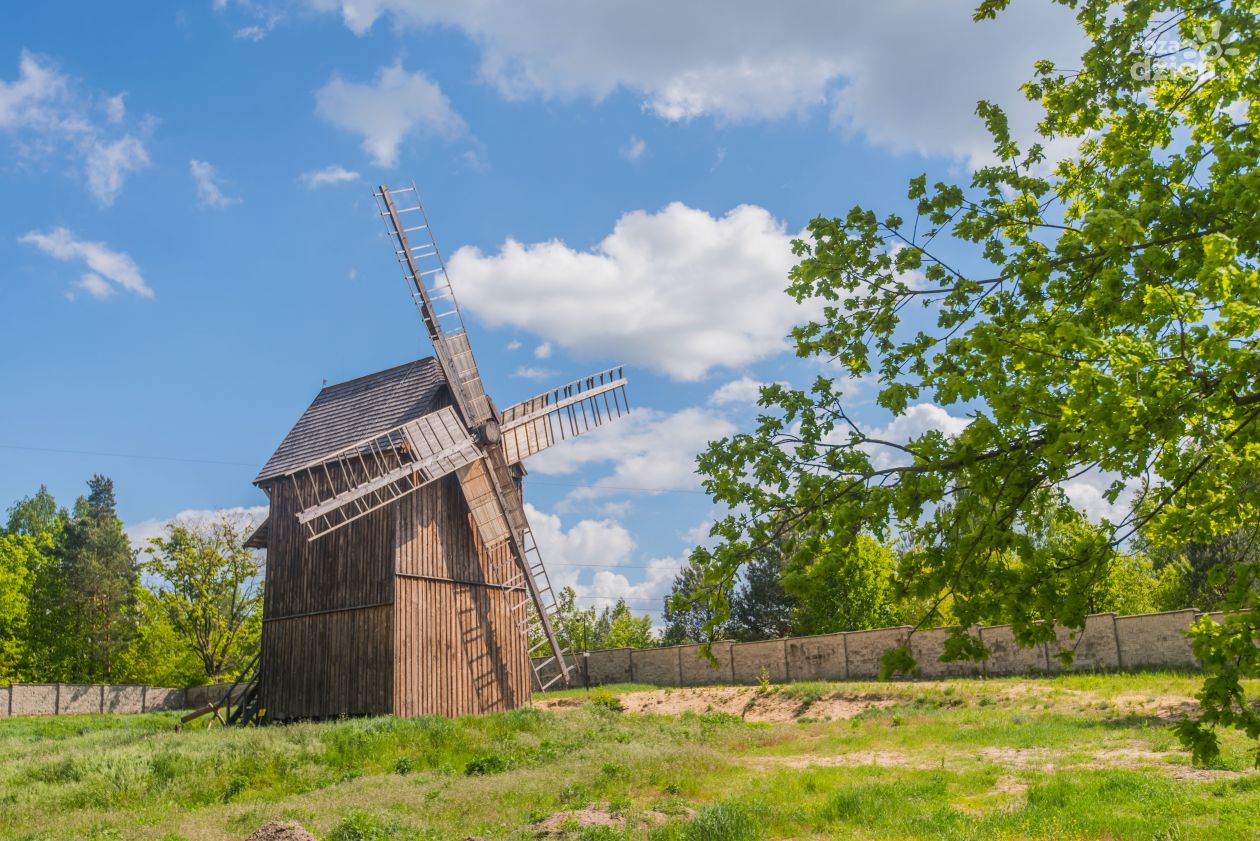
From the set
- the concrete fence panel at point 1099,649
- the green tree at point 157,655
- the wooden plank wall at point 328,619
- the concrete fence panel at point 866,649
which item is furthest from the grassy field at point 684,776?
the green tree at point 157,655

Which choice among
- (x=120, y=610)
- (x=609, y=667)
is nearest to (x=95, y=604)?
(x=120, y=610)

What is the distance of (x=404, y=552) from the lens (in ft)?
75.7

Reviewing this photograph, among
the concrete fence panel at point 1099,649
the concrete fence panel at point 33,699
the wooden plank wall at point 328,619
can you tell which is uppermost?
the wooden plank wall at point 328,619

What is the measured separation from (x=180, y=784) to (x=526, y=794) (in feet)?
21.3

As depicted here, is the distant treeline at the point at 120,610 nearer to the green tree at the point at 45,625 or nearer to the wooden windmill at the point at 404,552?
the green tree at the point at 45,625

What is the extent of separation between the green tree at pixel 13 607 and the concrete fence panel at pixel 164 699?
10.6 m

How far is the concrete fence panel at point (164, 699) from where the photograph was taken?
4397 cm

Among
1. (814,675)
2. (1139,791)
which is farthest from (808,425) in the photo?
(814,675)

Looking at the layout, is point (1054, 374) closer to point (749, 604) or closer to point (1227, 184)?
point (1227, 184)

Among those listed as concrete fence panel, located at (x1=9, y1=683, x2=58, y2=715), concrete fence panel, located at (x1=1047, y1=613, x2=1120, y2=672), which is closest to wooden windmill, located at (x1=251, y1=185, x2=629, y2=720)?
concrete fence panel, located at (x1=1047, y1=613, x2=1120, y2=672)

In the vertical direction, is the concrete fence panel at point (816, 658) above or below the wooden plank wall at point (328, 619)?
below

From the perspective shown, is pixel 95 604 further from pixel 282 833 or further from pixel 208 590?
pixel 282 833

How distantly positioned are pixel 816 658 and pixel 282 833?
25128mm

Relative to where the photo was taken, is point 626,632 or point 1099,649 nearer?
point 1099,649
